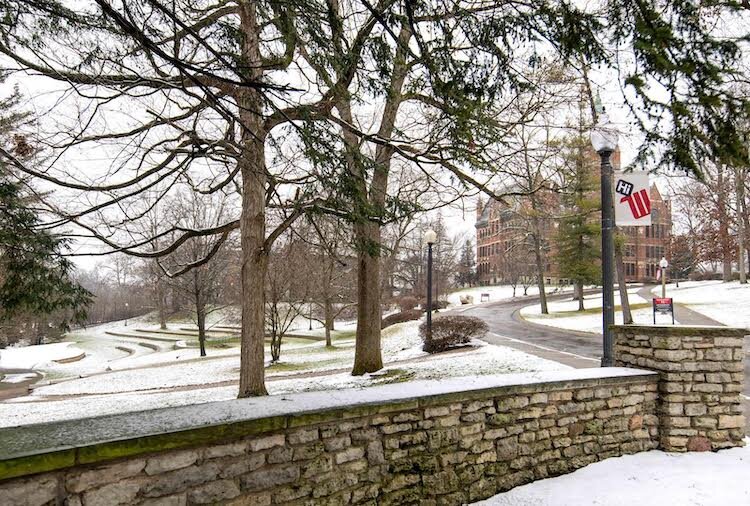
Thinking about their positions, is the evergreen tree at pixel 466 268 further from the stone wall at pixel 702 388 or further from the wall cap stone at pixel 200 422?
the wall cap stone at pixel 200 422

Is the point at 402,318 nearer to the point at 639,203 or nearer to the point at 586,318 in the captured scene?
the point at 586,318

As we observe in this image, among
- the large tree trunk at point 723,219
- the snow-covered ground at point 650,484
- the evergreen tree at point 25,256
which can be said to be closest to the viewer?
the snow-covered ground at point 650,484

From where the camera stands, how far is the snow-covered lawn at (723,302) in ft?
57.6

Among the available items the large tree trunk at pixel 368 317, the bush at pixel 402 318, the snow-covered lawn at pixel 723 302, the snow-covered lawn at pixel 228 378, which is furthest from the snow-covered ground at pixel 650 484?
the bush at pixel 402 318

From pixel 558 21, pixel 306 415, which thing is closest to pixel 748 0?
pixel 558 21

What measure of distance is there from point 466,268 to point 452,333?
168 ft

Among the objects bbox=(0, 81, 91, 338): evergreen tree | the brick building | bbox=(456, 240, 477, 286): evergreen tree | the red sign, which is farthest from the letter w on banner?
bbox=(456, 240, 477, 286): evergreen tree

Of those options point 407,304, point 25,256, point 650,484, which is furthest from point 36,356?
point 650,484

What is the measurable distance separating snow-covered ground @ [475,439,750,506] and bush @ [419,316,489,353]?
951cm

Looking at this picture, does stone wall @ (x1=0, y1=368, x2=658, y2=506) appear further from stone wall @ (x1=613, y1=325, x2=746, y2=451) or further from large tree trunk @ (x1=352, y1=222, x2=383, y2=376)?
large tree trunk @ (x1=352, y1=222, x2=383, y2=376)

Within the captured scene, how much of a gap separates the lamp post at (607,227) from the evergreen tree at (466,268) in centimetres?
5670

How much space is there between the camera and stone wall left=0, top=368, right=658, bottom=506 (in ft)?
8.35

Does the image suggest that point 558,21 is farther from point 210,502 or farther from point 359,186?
point 210,502

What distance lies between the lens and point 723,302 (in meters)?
21.8
